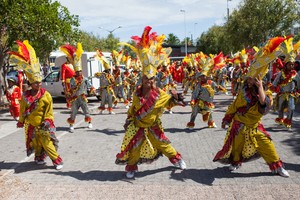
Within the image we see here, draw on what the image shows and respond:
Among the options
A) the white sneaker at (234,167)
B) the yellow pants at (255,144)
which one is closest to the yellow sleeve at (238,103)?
the yellow pants at (255,144)

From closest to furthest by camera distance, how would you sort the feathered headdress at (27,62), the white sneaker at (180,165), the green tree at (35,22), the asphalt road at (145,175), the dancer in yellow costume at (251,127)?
the asphalt road at (145,175) < the dancer in yellow costume at (251,127) < the white sneaker at (180,165) < the feathered headdress at (27,62) < the green tree at (35,22)

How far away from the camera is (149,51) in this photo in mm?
5023

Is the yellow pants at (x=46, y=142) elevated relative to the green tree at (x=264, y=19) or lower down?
lower down

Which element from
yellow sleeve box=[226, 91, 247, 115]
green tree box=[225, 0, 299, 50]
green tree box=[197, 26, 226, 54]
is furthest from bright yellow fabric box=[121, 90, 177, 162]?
green tree box=[197, 26, 226, 54]

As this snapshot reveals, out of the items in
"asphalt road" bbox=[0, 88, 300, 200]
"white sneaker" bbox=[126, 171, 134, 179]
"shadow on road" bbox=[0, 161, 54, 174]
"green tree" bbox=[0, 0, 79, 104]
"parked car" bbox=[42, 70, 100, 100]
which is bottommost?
"asphalt road" bbox=[0, 88, 300, 200]

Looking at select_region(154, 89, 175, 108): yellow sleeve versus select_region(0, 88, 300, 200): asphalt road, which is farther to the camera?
select_region(154, 89, 175, 108): yellow sleeve

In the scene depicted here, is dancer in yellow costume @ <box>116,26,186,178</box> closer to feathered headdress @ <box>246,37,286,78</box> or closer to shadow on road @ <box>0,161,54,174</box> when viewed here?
feathered headdress @ <box>246,37,286,78</box>

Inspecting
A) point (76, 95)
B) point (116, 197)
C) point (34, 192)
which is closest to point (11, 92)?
point (76, 95)

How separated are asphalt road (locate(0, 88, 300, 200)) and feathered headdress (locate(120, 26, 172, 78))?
1668 mm

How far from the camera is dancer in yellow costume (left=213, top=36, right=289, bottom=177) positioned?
4.76 metres

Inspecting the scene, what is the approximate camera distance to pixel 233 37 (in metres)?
29.1

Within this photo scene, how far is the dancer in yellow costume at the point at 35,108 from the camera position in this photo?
5566 millimetres

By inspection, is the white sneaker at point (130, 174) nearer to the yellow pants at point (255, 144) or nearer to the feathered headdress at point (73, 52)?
the yellow pants at point (255, 144)

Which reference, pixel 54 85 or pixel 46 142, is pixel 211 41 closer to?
pixel 54 85
